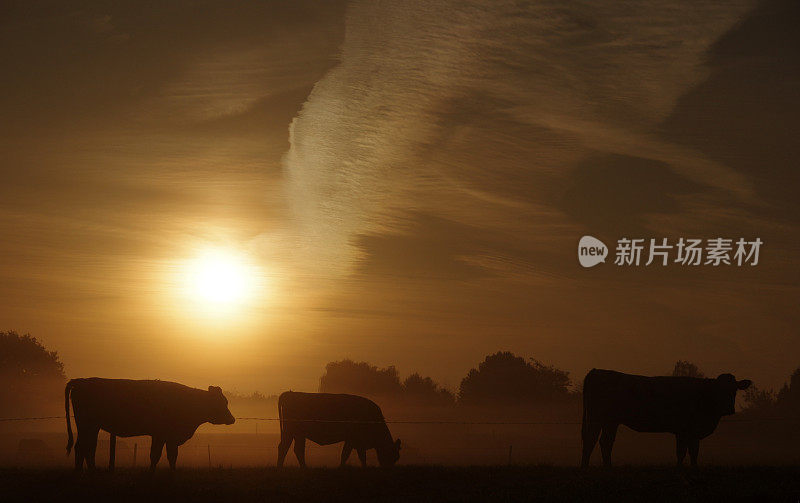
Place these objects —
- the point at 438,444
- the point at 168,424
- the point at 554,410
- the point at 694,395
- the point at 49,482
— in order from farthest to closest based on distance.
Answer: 1. the point at 554,410
2. the point at 438,444
3. the point at 694,395
4. the point at 168,424
5. the point at 49,482

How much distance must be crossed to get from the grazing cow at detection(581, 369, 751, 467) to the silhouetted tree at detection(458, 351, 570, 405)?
84738mm

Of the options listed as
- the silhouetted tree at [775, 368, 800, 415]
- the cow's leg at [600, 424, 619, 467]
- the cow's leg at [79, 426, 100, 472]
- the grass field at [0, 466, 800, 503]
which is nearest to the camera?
the grass field at [0, 466, 800, 503]

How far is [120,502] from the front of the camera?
23.2 meters

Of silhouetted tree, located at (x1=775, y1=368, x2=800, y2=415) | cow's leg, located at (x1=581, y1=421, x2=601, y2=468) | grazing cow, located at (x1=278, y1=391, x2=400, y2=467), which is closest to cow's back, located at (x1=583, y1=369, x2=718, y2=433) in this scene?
cow's leg, located at (x1=581, y1=421, x2=601, y2=468)

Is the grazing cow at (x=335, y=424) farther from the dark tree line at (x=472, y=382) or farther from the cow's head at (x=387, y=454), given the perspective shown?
the dark tree line at (x=472, y=382)

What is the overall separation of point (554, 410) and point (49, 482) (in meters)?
94.3

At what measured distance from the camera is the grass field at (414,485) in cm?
2327

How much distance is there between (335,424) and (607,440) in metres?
10.1

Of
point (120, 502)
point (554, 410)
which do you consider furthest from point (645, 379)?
point (554, 410)

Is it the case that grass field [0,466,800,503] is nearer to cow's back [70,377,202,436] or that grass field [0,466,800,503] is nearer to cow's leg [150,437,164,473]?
cow's leg [150,437,164,473]

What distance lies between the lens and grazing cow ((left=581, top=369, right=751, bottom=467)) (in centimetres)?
3231

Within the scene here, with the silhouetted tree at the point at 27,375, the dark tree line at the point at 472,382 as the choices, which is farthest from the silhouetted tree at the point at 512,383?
the silhouetted tree at the point at 27,375

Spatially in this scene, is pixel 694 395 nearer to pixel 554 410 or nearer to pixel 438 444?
pixel 438 444

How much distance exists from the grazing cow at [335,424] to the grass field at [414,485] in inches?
275
